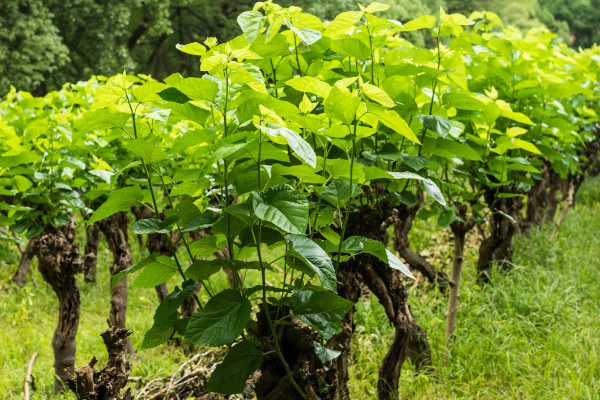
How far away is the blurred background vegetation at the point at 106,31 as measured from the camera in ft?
43.9

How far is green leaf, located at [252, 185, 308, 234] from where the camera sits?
3.70ft

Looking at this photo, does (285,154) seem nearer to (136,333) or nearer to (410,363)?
(410,363)

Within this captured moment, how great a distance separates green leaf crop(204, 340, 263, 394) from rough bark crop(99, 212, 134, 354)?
2.68m

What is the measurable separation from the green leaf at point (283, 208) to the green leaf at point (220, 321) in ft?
0.86

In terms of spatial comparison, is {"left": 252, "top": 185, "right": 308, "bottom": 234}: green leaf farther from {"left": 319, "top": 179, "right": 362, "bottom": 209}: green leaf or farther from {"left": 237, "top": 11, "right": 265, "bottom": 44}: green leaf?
{"left": 237, "top": 11, "right": 265, "bottom": 44}: green leaf

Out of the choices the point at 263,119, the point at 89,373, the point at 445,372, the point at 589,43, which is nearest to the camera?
the point at 263,119

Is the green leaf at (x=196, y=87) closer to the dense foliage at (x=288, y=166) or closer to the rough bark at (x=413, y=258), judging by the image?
the dense foliage at (x=288, y=166)

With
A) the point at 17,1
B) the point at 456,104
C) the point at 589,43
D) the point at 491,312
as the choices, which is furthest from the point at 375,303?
the point at 589,43

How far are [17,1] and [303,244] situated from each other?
49.2 feet

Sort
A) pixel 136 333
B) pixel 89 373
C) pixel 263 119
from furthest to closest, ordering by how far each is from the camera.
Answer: pixel 136 333
pixel 89 373
pixel 263 119

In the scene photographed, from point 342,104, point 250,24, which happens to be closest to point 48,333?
point 250,24

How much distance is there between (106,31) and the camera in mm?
15430

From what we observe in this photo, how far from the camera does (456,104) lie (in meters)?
1.96

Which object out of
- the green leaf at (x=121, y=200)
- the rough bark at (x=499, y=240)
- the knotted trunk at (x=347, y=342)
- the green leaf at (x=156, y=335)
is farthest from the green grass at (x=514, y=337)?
the green leaf at (x=121, y=200)
